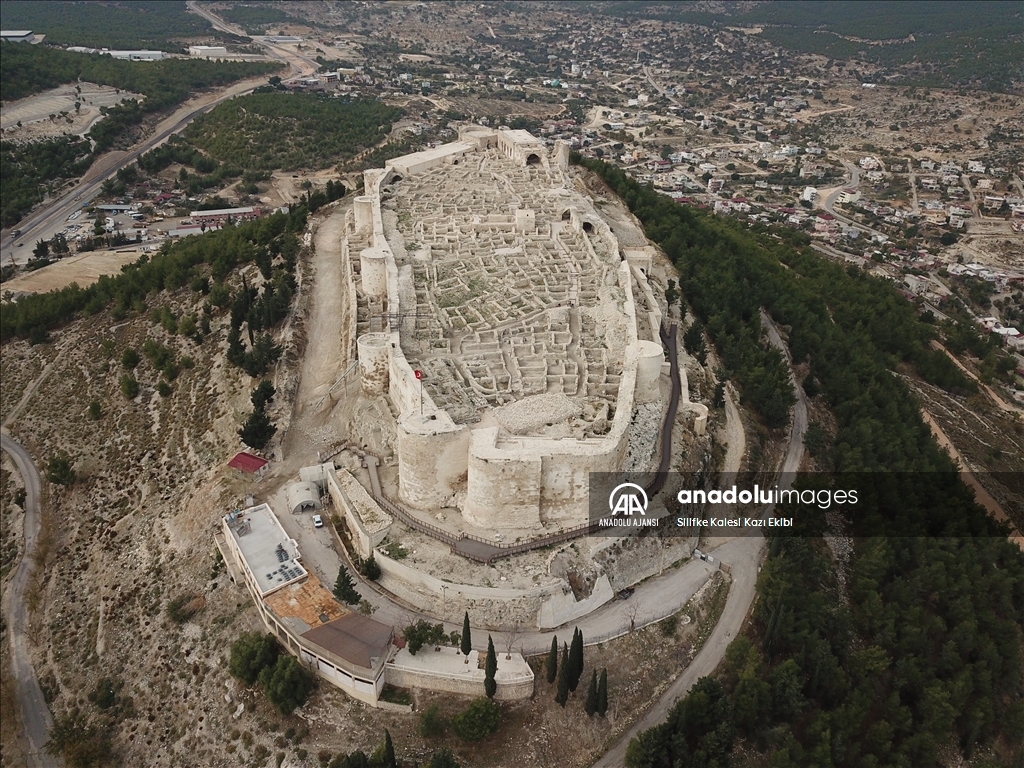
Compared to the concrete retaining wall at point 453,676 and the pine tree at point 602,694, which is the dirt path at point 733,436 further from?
the concrete retaining wall at point 453,676

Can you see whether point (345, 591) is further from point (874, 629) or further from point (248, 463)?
point (874, 629)

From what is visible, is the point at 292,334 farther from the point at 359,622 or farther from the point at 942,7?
the point at 942,7

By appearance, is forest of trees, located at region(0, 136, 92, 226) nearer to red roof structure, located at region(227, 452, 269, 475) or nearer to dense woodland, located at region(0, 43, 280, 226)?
dense woodland, located at region(0, 43, 280, 226)

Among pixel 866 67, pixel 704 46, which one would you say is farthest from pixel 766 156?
pixel 704 46

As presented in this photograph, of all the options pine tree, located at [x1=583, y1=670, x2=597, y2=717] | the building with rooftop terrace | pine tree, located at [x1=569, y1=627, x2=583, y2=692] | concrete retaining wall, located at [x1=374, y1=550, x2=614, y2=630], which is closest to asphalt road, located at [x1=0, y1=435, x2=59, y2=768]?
the building with rooftop terrace

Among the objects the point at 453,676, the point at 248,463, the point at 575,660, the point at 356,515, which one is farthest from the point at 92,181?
the point at 575,660

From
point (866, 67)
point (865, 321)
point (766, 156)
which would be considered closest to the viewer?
point (865, 321)

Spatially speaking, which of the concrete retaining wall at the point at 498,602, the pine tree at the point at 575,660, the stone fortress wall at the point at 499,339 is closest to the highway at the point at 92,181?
the stone fortress wall at the point at 499,339
